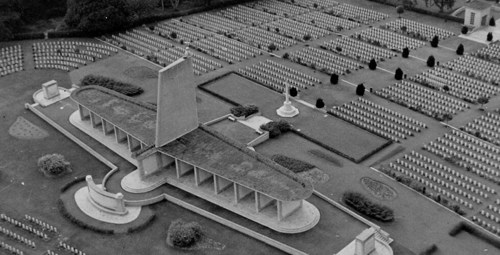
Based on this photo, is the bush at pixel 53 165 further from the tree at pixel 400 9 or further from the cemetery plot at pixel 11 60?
the tree at pixel 400 9

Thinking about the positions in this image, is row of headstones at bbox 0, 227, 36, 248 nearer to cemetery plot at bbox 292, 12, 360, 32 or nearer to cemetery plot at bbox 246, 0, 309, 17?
cemetery plot at bbox 292, 12, 360, 32

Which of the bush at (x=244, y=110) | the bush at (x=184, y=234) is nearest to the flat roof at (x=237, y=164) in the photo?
the bush at (x=184, y=234)

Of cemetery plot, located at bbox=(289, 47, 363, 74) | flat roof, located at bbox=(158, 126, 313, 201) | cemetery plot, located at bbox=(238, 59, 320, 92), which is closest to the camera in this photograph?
flat roof, located at bbox=(158, 126, 313, 201)

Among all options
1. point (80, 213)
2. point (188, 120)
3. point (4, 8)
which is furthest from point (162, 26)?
Result: point (80, 213)

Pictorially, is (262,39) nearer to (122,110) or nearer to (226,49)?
(226,49)

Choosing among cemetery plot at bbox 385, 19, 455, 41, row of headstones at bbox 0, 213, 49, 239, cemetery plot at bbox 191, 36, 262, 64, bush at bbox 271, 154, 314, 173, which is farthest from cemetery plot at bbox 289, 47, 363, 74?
row of headstones at bbox 0, 213, 49, 239
